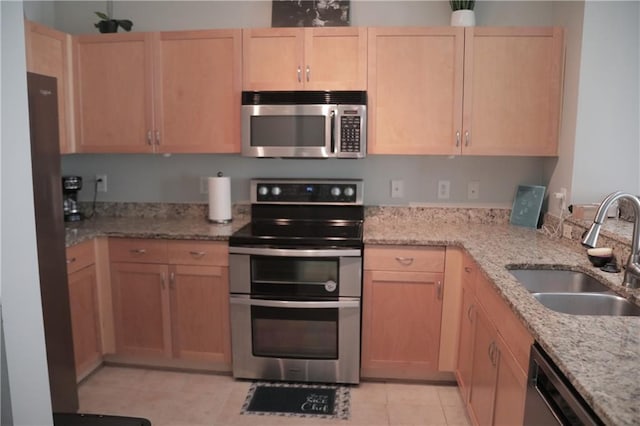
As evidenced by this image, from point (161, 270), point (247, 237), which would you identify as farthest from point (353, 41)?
point (161, 270)

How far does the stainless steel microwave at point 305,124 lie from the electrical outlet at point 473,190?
81cm

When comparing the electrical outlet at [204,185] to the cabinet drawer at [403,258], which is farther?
the electrical outlet at [204,185]

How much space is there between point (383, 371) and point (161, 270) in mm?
1411

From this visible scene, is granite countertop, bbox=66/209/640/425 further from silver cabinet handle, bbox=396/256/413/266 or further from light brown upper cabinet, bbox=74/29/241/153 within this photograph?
light brown upper cabinet, bbox=74/29/241/153

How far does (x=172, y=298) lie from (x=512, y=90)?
228 centimetres

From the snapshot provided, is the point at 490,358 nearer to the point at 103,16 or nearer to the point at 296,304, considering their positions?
the point at 296,304

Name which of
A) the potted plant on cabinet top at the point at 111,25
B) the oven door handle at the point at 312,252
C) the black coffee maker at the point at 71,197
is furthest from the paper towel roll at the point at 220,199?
the potted plant on cabinet top at the point at 111,25

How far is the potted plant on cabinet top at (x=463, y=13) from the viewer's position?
8.65 ft

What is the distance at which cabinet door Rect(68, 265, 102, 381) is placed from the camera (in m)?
2.50

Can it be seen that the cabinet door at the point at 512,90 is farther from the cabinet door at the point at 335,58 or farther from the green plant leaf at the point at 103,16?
the green plant leaf at the point at 103,16

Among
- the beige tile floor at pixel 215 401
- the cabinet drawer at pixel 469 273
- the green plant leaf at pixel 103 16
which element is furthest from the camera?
the green plant leaf at pixel 103 16

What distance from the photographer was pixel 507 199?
116 inches

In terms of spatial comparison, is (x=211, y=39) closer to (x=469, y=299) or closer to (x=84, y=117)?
(x=84, y=117)

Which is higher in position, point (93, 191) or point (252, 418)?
point (93, 191)
